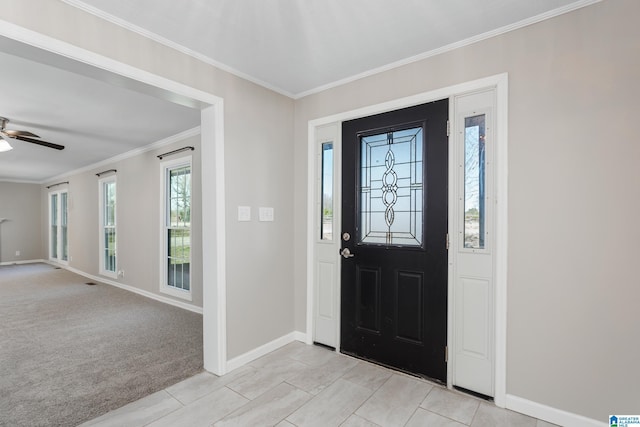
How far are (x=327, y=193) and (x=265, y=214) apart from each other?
2.07 feet

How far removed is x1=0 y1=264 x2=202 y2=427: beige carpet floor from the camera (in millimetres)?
2148

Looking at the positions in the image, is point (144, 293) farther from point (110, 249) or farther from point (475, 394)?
point (475, 394)

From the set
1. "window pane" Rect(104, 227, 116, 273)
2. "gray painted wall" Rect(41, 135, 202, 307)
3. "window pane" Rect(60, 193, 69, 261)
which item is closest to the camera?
"gray painted wall" Rect(41, 135, 202, 307)

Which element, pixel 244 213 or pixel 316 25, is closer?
pixel 316 25

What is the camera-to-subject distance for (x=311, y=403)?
6.98 ft

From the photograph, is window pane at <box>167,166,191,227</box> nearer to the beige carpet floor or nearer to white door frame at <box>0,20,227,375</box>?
the beige carpet floor

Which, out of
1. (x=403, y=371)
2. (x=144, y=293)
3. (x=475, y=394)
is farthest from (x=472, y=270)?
(x=144, y=293)

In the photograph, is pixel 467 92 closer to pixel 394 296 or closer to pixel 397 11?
pixel 397 11

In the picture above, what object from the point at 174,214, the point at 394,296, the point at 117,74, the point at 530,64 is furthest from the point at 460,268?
the point at 174,214

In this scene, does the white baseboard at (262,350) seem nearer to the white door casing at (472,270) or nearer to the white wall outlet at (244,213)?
the white wall outlet at (244,213)

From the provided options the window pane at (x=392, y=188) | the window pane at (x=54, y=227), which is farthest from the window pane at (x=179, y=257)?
the window pane at (x=54, y=227)

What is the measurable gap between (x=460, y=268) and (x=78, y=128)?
4905mm

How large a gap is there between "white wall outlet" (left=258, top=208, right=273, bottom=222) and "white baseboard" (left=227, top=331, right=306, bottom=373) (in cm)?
117

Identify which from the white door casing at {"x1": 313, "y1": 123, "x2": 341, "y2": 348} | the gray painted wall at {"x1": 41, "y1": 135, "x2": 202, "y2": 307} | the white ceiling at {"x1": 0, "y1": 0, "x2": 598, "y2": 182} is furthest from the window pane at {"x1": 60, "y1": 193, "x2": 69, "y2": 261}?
the white door casing at {"x1": 313, "y1": 123, "x2": 341, "y2": 348}
